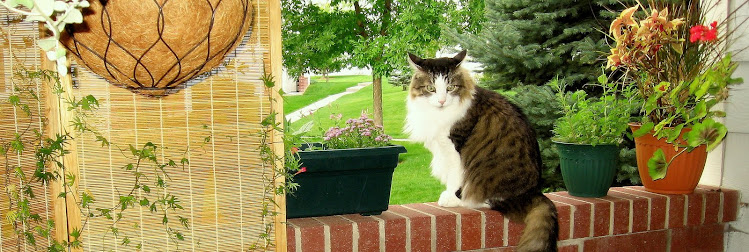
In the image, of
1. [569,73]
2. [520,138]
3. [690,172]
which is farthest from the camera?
[569,73]

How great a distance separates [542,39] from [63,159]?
2367 millimetres

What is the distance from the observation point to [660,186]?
6.59ft

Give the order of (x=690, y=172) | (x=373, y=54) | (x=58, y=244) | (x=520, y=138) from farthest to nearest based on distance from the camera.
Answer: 1. (x=373, y=54)
2. (x=690, y=172)
3. (x=520, y=138)
4. (x=58, y=244)

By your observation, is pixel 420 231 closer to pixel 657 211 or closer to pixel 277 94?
pixel 277 94

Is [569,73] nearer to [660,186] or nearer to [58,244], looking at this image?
[660,186]

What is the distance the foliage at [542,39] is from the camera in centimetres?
277

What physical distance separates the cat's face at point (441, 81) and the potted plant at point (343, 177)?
24 centimetres

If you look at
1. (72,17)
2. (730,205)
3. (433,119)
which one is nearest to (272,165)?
(433,119)

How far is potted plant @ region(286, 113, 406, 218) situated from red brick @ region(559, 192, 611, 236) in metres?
0.74

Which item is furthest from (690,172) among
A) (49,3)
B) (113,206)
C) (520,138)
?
(49,3)

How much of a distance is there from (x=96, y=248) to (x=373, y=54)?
2.31m

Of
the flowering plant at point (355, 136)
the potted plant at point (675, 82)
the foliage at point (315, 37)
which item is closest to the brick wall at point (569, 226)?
the potted plant at point (675, 82)

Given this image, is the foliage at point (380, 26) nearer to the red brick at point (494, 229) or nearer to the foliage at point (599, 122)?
the foliage at point (599, 122)

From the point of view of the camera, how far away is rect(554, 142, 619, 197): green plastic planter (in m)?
1.89
